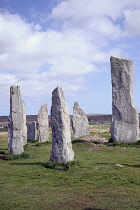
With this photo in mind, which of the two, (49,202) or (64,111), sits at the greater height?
(64,111)

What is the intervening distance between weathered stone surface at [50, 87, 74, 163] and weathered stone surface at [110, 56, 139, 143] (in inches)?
381

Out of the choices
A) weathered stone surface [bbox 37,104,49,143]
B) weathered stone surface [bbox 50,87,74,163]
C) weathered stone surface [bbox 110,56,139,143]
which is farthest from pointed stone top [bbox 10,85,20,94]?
weathered stone surface [bbox 37,104,49,143]

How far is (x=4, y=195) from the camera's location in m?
12.4

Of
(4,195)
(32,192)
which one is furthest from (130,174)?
(4,195)

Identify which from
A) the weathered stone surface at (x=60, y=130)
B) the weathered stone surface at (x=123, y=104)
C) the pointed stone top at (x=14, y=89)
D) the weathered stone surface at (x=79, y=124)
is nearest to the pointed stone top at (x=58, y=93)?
the weathered stone surface at (x=60, y=130)

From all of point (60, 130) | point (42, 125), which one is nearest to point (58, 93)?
point (60, 130)

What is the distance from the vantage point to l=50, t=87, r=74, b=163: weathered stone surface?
19.0 metres

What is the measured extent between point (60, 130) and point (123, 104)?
10.9m

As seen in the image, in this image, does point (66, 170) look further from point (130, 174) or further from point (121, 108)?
point (121, 108)

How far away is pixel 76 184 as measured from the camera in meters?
14.5

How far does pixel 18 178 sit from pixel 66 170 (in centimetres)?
296

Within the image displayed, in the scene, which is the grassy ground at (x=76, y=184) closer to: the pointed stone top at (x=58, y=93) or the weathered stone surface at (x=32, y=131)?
the pointed stone top at (x=58, y=93)

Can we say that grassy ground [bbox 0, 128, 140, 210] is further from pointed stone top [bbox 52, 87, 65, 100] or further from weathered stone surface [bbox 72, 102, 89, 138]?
weathered stone surface [bbox 72, 102, 89, 138]

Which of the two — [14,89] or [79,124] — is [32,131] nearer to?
[79,124]
